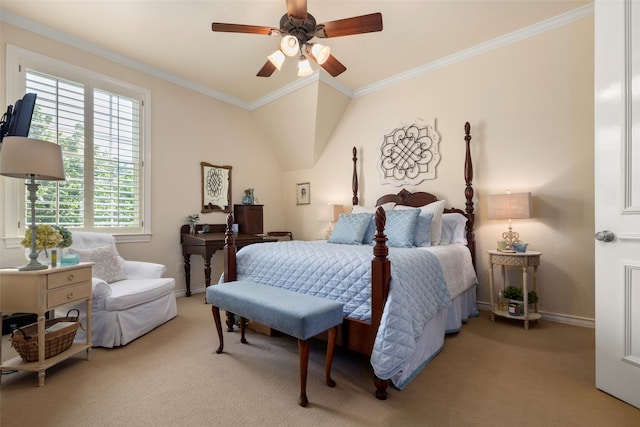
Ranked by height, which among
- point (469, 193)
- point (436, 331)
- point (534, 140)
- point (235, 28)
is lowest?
point (436, 331)

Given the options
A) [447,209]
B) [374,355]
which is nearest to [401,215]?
[447,209]

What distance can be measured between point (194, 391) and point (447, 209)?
3074 millimetres

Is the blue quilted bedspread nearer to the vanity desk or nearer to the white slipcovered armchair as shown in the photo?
the white slipcovered armchair

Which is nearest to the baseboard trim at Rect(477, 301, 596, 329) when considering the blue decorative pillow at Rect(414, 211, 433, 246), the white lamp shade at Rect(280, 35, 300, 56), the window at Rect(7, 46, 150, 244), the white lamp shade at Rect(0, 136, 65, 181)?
the blue decorative pillow at Rect(414, 211, 433, 246)

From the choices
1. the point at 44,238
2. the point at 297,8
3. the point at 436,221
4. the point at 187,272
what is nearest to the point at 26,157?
the point at 44,238

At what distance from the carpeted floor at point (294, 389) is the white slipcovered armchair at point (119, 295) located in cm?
12

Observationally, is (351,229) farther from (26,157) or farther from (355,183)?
(26,157)

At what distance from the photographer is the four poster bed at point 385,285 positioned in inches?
65.6

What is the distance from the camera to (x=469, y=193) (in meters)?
3.24

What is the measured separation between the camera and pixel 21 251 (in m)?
2.68

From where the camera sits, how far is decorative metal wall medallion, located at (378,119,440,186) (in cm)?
365

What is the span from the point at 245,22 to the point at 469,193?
2.94m

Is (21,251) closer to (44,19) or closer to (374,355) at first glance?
(44,19)

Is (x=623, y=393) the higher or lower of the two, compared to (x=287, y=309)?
lower
